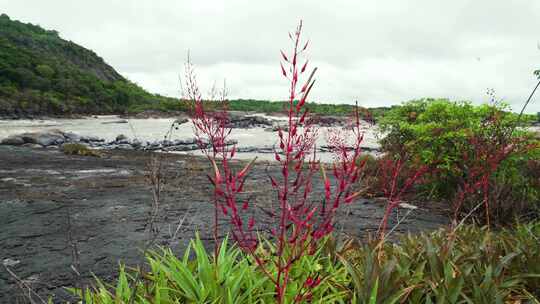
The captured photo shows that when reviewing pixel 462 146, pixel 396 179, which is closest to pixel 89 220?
pixel 396 179

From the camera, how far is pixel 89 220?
538cm

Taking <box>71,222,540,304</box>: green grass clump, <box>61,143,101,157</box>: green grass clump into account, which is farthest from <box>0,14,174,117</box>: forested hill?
<box>71,222,540,304</box>: green grass clump

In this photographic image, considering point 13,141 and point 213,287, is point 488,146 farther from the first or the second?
point 13,141

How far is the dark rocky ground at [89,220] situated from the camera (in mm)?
3617

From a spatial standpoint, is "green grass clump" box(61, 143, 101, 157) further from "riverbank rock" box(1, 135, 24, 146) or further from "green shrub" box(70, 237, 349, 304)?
"green shrub" box(70, 237, 349, 304)

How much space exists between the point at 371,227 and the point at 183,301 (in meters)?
3.56

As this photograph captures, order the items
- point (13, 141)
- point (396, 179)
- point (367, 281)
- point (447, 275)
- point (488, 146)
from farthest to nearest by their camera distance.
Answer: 1. point (13, 141)
2. point (396, 179)
3. point (488, 146)
4. point (447, 275)
5. point (367, 281)

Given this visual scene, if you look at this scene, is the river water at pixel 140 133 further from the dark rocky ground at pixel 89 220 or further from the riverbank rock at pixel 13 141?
the dark rocky ground at pixel 89 220

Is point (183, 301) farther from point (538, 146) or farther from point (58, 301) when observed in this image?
point (538, 146)

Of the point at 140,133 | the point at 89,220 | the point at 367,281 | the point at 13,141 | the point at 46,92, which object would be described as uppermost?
the point at 46,92

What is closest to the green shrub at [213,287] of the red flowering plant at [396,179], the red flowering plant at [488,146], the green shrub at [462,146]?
the red flowering plant at [396,179]

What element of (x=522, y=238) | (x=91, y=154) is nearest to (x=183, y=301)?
(x=522, y=238)

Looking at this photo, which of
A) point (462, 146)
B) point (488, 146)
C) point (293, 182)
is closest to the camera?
point (293, 182)

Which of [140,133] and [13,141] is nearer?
[13,141]
